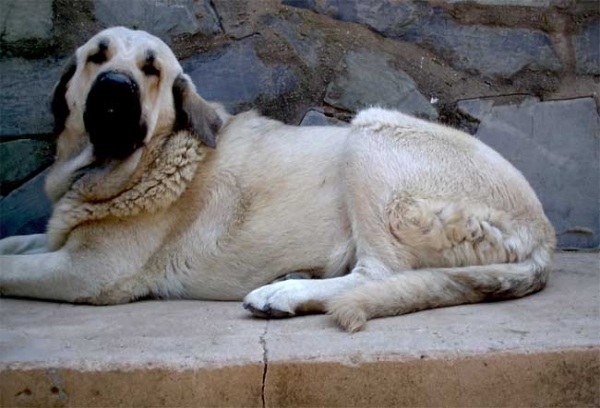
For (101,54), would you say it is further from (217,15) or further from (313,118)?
(313,118)

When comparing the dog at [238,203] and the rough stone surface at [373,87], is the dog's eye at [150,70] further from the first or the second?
the rough stone surface at [373,87]

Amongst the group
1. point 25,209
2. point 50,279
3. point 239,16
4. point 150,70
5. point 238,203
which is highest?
point 239,16

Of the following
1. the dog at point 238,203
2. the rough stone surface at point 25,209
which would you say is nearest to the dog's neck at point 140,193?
the dog at point 238,203

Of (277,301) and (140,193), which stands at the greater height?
(140,193)

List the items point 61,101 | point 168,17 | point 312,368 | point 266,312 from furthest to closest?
point 168,17, point 61,101, point 266,312, point 312,368

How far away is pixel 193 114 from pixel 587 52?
2.40 meters

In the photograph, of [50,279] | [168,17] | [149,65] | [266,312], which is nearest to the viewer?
[266,312]

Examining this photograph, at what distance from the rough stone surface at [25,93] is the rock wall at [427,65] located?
0.12 metres

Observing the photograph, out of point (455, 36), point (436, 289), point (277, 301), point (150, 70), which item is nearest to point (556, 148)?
point (455, 36)

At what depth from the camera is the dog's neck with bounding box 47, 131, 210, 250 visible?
11.5 feet

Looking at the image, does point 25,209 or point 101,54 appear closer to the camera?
point 101,54

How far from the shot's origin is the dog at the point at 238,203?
327 centimetres

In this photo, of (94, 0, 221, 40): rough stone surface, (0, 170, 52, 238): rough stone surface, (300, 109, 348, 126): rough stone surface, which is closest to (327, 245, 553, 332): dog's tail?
(300, 109, 348, 126): rough stone surface

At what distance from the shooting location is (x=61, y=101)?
12.4ft
